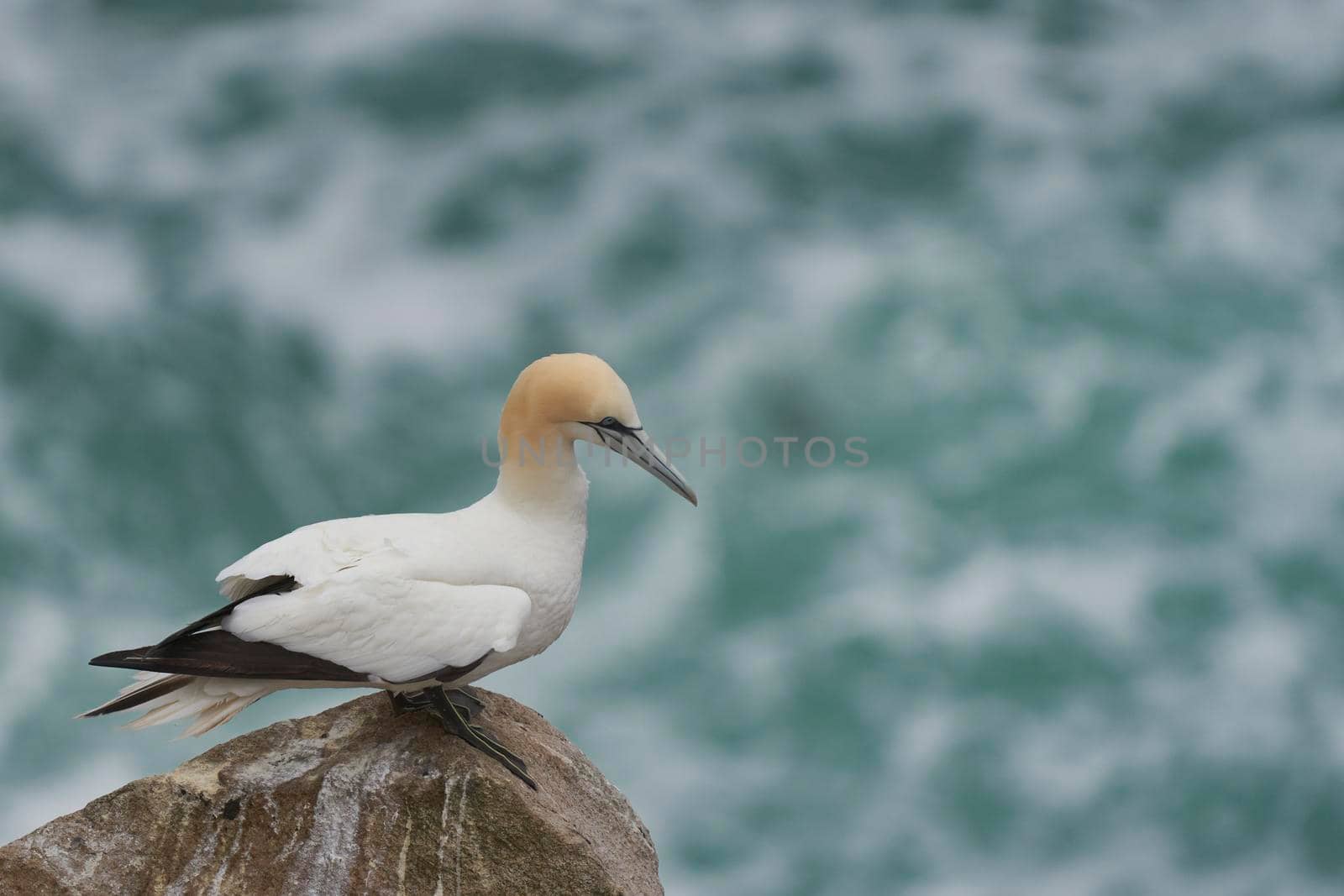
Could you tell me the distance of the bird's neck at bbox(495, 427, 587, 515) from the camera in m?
7.91

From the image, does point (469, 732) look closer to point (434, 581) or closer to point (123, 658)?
point (434, 581)

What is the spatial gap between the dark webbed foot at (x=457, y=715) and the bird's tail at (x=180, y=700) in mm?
730

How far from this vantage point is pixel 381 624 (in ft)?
24.5

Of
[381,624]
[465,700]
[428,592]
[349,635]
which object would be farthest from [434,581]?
[465,700]

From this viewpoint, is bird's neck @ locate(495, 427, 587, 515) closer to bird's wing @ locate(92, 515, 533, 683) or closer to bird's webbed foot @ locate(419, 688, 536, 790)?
bird's wing @ locate(92, 515, 533, 683)

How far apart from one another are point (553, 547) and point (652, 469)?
56 centimetres


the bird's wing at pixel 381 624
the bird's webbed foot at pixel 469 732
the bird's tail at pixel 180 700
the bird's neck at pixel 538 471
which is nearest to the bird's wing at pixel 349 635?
the bird's wing at pixel 381 624

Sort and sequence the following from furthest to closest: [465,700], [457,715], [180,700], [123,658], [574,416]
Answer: [465,700] → [457,715] → [574,416] → [180,700] → [123,658]

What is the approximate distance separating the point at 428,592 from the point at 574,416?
97 cm

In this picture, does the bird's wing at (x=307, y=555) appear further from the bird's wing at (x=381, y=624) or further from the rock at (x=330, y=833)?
the rock at (x=330, y=833)

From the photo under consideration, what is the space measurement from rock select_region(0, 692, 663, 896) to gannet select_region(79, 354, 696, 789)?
24cm

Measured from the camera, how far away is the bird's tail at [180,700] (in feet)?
24.8

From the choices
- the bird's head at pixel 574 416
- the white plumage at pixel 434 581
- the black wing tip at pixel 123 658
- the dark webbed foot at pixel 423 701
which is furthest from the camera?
the dark webbed foot at pixel 423 701

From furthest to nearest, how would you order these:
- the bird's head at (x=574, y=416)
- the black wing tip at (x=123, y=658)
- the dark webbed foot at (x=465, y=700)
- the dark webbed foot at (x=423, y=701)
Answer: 1. the dark webbed foot at (x=465, y=700)
2. the dark webbed foot at (x=423, y=701)
3. the bird's head at (x=574, y=416)
4. the black wing tip at (x=123, y=658)
